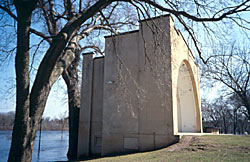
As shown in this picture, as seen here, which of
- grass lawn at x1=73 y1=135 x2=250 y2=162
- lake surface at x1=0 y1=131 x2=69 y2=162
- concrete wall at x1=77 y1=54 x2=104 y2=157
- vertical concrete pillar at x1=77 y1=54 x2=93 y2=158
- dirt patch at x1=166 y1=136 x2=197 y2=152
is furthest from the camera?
lake surface at x1=0 y1=131 x2=69 y2=162

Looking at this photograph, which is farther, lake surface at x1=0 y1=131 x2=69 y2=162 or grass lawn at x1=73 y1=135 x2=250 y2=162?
lake surface at x1=0 y1=131 x2=69 y2=162

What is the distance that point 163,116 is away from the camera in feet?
33.8

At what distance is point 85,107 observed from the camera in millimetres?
13719

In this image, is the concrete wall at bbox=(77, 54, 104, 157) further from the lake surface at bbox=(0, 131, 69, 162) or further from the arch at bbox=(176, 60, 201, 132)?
the arch at bbox=(176, 60, 201, 132)

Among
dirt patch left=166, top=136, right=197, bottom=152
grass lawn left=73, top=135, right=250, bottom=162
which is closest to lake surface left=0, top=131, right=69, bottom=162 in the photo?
dirt patch left=166, top=136, right=197, bottom=152

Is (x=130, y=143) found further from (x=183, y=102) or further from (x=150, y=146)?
(x=183, y=102)

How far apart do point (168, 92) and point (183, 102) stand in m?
7.99

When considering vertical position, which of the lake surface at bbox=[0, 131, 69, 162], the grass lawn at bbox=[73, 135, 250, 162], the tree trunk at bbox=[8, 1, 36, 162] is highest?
the tree trunk at bbox=[8, 1, 36, 162]

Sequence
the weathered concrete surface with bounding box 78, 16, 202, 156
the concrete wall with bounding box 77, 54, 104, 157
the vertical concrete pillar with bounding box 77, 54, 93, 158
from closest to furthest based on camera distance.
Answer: the weathered concrete surface with bounding box 78, 16, 202, 156
the concrete wall with bounding box 77, 54, 104, 157
the vertical concrete pillar with bounding box 77, 54, 93, 158

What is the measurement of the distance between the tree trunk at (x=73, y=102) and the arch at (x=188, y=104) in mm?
8160

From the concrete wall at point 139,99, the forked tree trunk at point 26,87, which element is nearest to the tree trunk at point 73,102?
the concrete wall at point 139,99

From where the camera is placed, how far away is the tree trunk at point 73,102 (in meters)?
13.2

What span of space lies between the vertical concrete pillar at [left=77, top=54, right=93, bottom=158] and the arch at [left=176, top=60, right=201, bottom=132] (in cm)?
731

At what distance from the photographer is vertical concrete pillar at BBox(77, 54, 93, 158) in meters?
13.1
